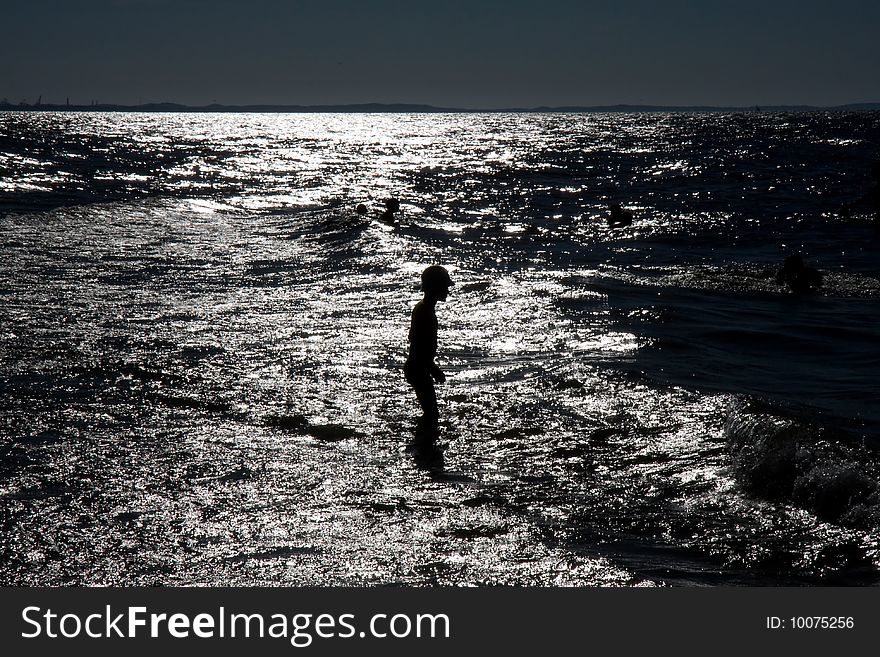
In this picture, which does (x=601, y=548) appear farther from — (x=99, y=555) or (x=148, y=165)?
(x=148, y=165)

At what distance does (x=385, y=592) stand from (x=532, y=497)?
7.26ft

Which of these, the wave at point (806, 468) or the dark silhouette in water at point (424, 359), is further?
the dark silhouette in water at point (424, 359)

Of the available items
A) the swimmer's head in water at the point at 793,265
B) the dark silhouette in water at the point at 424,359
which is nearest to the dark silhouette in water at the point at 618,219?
the swimmer's head in water at the point at 793,265

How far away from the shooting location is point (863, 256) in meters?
23.5

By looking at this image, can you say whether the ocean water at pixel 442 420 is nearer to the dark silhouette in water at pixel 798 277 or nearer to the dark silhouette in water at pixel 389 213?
the dark silhouette in water at pixel 798 277

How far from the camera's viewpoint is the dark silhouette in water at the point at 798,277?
17.7 meters

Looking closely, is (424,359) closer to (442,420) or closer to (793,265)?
(442,420)

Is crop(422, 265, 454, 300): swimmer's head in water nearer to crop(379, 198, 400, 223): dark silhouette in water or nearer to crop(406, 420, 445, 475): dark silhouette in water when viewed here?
crop(406, 420, 445, 475): dark silhouette in water

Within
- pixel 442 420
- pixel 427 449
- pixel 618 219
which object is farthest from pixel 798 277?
pixel 618 219

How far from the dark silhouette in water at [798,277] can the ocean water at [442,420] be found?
0.30 m

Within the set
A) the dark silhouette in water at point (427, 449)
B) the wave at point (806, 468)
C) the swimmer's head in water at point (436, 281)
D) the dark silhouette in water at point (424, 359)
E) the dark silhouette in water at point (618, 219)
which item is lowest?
the dark silhouette in water at point (427, 449)

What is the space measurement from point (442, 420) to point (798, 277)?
40.0 feet

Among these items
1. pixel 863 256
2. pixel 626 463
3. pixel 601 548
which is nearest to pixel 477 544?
pixel 601 548

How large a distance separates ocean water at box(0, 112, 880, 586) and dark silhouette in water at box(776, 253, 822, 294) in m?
0.30
